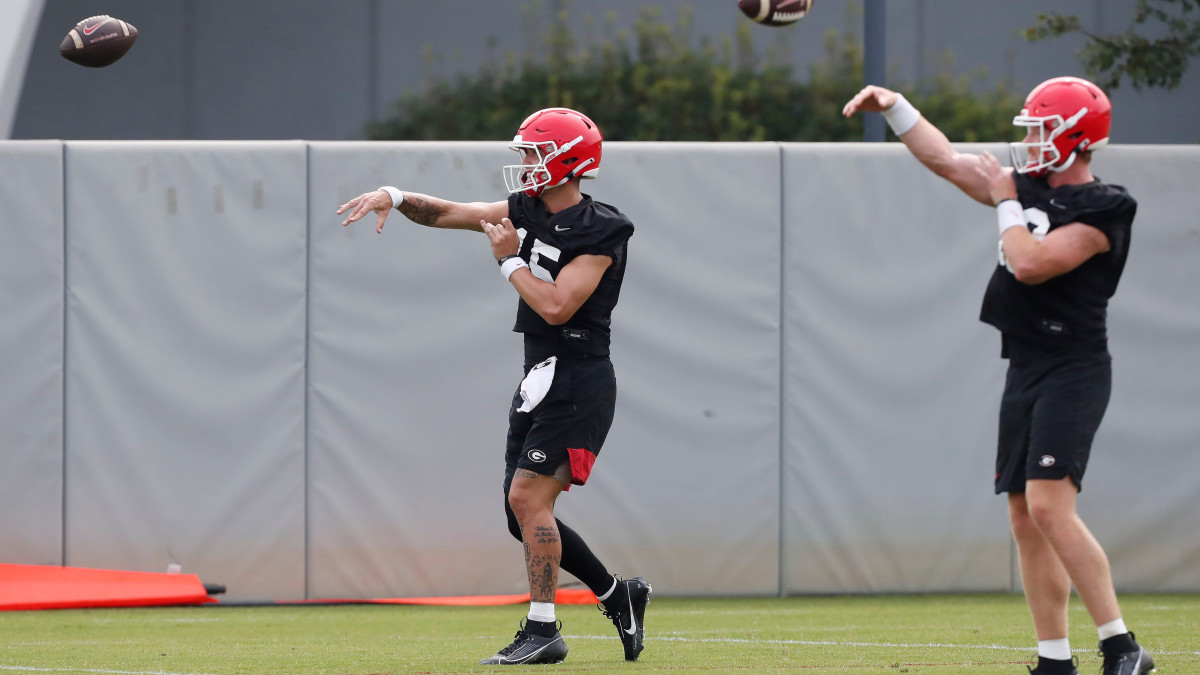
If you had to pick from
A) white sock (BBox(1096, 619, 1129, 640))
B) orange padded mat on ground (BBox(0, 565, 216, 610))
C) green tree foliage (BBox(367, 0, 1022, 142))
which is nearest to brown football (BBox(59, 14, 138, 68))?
orange padded mat on ground (BBox(0, 565, 216, 610))

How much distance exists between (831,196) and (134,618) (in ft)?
14.5

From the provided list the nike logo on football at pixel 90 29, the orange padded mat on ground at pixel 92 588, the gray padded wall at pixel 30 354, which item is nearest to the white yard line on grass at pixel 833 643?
the orange padded mat on ground at pixel 92 588

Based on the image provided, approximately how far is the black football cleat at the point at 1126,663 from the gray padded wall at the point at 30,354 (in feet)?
19.0

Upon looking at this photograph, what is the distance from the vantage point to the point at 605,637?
21.0 ft

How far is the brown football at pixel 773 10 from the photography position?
591 centimetres

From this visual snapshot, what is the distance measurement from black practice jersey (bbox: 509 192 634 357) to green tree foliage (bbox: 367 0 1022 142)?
35.6 feet

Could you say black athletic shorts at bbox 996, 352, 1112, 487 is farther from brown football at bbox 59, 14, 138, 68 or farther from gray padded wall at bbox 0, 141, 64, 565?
gray padded wall at bbox 0, 141, 64, 565

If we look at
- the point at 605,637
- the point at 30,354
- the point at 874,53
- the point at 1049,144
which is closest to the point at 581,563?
the point at 605,637

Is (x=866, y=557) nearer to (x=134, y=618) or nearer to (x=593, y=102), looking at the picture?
(x=134, y=618)

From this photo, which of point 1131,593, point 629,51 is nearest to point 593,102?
point 629,51

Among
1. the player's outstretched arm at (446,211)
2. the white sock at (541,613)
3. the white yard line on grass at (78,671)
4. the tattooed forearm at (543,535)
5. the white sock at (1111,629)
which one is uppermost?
the player's outstretched arm at (446,211)

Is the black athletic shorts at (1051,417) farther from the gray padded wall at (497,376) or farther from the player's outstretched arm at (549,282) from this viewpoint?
the gray padded wall at (497,376)

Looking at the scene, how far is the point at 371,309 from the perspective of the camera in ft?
26.3

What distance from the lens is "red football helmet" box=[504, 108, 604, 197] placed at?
5.13 m
